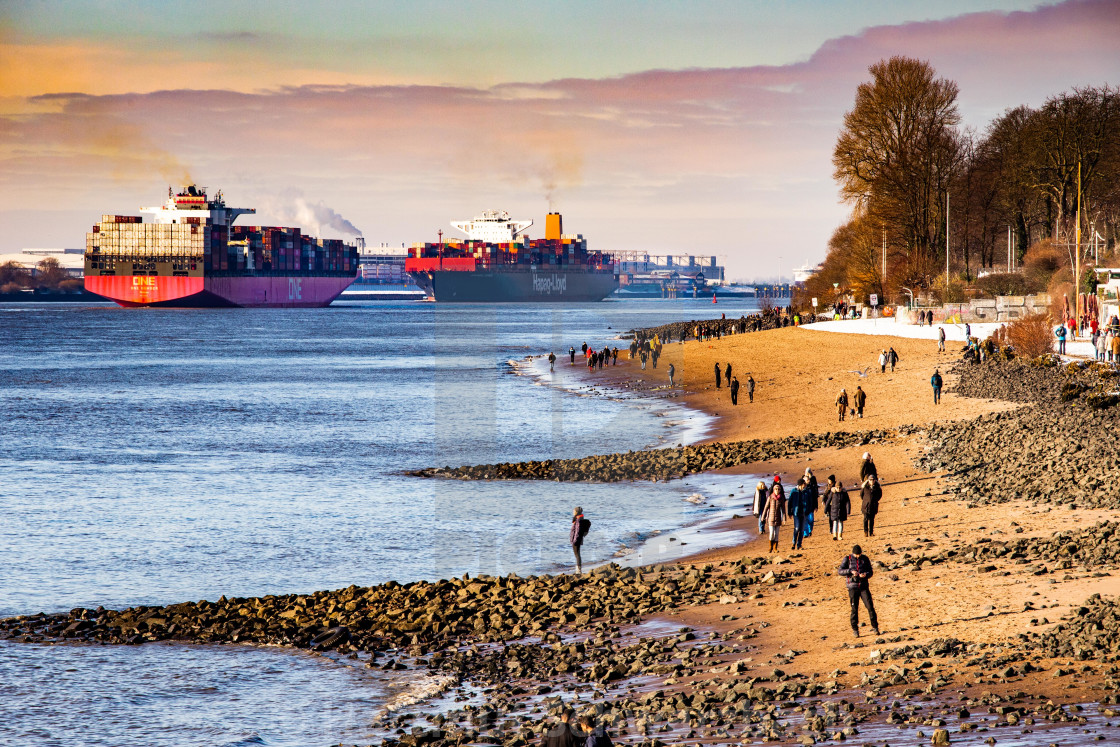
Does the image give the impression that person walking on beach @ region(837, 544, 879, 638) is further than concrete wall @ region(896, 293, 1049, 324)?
No

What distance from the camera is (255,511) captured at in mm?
26469

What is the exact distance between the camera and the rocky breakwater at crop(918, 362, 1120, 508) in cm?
2056

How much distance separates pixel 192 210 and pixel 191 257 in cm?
1015

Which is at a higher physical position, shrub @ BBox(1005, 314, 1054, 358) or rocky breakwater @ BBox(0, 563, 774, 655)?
shrub @ BBox(1005, 314, 1054, 358)

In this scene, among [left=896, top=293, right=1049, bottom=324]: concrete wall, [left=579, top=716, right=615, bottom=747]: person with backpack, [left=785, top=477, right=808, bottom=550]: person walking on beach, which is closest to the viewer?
[left=579, top=716, right=615, bottom=747]: person with backpack

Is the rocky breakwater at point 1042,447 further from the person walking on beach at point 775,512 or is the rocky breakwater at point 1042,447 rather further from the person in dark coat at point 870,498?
the person walking on beach at point 775,512

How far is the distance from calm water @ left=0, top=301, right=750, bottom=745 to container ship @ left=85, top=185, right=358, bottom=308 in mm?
99531

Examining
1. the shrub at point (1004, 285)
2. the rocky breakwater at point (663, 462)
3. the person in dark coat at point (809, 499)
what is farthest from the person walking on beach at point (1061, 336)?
the person in dark coat at point (809, 499)

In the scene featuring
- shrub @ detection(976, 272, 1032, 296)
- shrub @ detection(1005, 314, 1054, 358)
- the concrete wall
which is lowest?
shrub @ detection(1005, 314, 1054, 358)

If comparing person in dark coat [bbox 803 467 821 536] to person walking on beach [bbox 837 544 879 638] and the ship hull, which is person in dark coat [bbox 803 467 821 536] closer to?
person walking on beach [bbox 837 544 879 638]

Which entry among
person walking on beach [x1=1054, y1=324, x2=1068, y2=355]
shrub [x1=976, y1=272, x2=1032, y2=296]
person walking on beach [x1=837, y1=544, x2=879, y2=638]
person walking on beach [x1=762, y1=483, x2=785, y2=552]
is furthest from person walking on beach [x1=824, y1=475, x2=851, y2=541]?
shrub [x1=976, y1=272, x2=1032, y2=296]

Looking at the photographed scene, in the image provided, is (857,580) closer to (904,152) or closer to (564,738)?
(564,738)

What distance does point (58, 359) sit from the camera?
87.4 m

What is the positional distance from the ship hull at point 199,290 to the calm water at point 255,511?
344 feet
